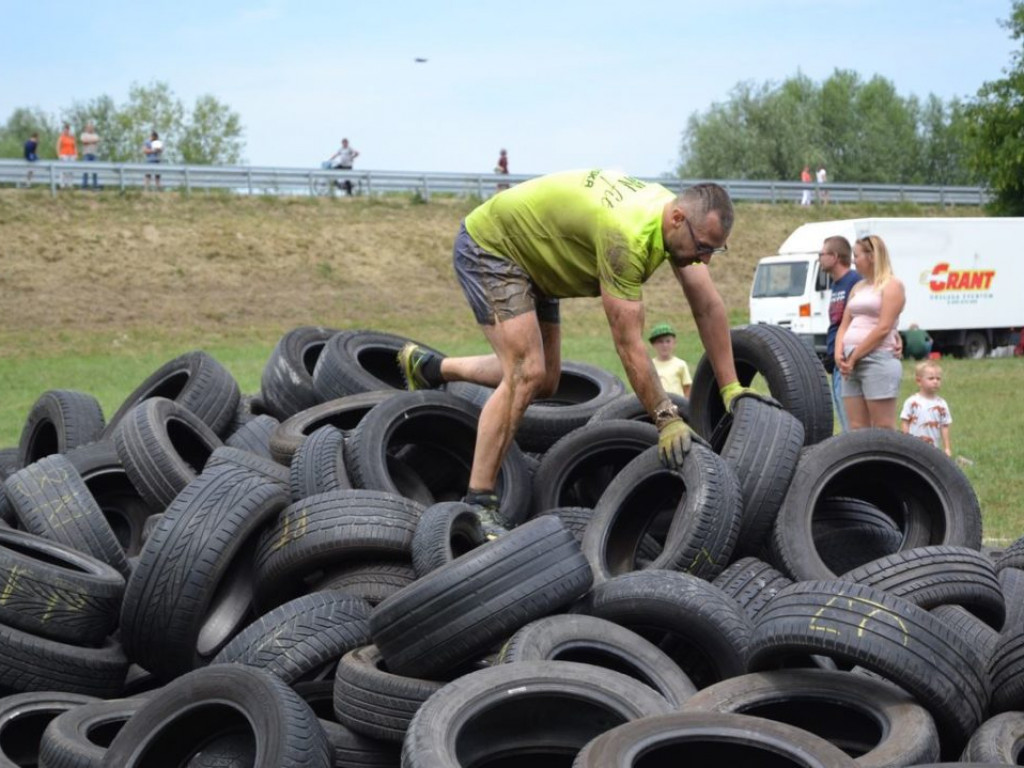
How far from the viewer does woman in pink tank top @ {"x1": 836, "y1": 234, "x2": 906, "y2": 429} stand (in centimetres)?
939

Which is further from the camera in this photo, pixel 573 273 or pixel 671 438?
pixel 573 273

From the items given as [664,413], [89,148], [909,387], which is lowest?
[909,387]

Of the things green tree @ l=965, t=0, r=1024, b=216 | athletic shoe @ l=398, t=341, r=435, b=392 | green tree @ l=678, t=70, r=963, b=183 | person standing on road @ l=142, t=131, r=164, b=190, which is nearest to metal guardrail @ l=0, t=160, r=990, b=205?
person standing on road @ l=142, t=131, r=164, b=190

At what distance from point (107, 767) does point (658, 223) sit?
3.37 m

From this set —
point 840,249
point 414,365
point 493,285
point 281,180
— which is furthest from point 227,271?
point 493,285

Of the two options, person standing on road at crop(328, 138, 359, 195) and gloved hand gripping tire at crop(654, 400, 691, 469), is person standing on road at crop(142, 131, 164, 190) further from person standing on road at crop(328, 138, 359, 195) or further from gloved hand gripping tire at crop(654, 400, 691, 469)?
gloved hand gripping tire at crop(654, 400, 691, 469)

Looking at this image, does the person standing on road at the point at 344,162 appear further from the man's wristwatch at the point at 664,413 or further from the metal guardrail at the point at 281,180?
the man's wristwatch at the point at 664,413

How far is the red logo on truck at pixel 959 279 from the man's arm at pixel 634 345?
24.9 meters

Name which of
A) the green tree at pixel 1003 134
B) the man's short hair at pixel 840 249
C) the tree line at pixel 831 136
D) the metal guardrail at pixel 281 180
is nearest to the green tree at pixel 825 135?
the tree line at pixel 831 136

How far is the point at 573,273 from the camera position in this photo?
652 cm

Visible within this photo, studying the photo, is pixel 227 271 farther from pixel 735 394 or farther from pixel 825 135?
pixel 825 135

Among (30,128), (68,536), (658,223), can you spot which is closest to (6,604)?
(68,536)

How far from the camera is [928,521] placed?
21.5 ft

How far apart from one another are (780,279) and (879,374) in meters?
21.4
